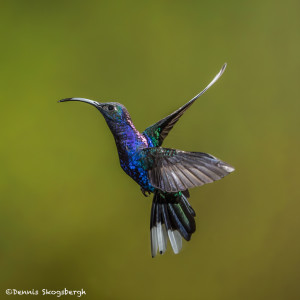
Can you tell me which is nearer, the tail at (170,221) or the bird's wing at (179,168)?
the bird's wing at (179,168)

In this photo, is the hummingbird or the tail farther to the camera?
the tail

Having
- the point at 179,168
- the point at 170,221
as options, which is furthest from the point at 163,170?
the point at 170,221

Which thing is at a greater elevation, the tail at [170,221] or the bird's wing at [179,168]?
the bird's wing at [179,168]

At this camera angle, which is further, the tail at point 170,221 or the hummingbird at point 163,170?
the tail at point 170,221

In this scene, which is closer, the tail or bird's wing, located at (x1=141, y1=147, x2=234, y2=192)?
bird's wing, located at (x1=141, y1=147, x2=234, y2=192)

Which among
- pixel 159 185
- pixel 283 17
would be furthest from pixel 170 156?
pixel 283 17

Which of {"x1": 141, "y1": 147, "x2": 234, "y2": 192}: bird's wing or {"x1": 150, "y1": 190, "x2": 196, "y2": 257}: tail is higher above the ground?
{"x1": 141, "y1": 147, "x2": 234, "y2": 192}: bird's wing
